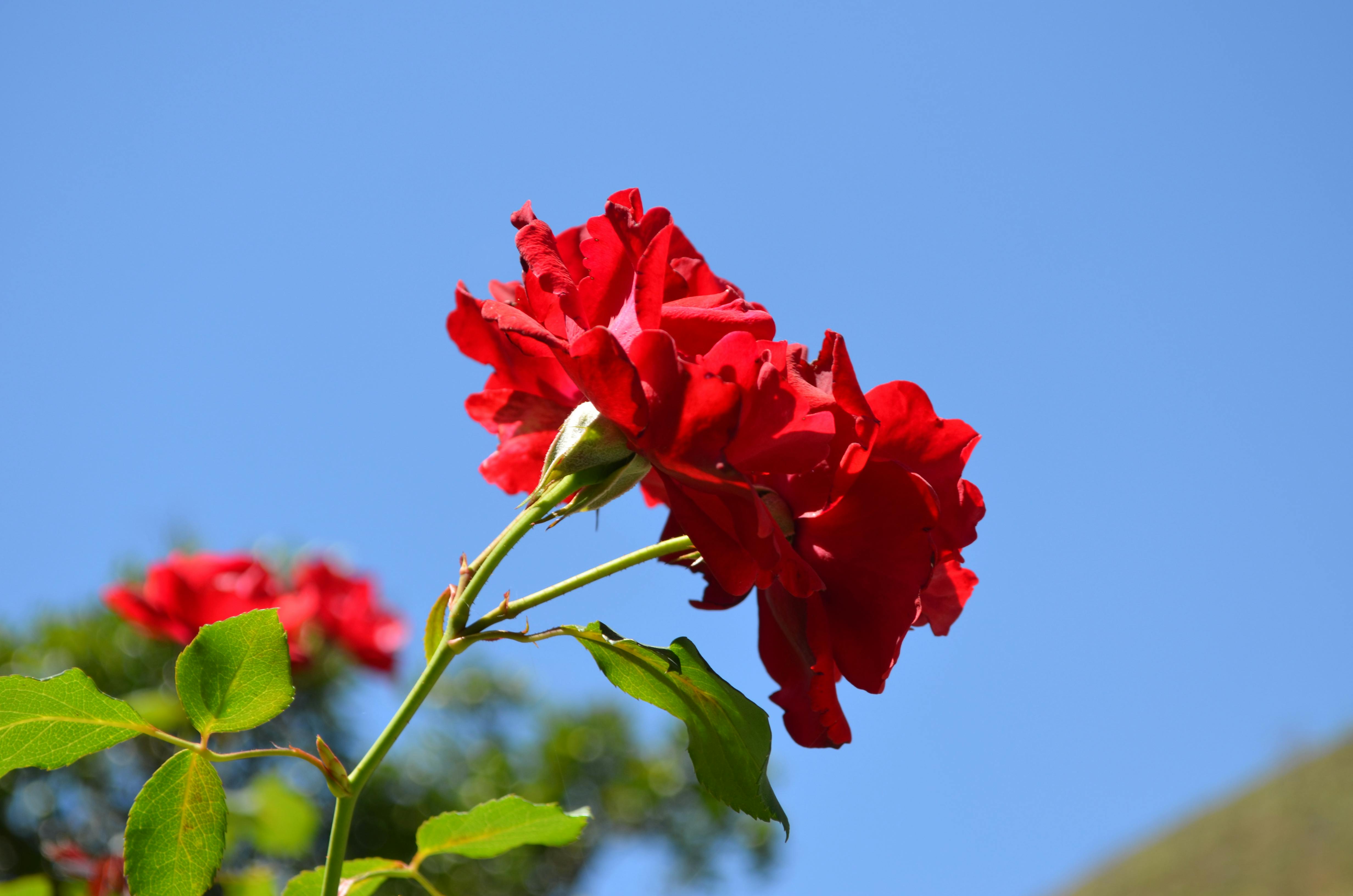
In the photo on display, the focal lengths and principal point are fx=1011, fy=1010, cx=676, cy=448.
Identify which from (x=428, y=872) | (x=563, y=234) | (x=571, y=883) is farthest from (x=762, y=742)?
(x=571, y=883)

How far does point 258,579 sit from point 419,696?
43.5 inches

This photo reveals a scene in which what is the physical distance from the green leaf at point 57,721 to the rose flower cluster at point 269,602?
561 millimetres

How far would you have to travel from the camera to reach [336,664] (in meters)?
3.58

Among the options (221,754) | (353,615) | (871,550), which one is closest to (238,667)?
(221,754)

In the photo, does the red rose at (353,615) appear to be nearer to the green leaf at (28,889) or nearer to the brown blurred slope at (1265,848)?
the green leaf at (28,889)

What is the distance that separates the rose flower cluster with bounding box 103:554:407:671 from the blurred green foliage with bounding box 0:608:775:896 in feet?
0.71

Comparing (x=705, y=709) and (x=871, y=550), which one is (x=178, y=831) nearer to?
(x=705, y=709)

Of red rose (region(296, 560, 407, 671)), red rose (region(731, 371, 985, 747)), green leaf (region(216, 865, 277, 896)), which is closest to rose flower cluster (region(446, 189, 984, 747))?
red rose (region(731, 371, 985, 747))

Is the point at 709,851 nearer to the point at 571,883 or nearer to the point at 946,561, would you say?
the point at 571,883

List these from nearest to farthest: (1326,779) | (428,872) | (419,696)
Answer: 1. (419,696)
2. (428,872)
3. (1326,779)

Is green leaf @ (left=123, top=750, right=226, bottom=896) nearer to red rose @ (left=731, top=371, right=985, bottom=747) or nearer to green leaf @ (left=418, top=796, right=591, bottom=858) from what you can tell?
green leaf @ (left=418, top=796, right=591, bottom=858)

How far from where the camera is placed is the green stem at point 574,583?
480 mm

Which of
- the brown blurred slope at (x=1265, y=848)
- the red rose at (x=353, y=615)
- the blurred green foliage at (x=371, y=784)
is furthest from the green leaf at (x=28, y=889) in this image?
the brown blurred slope at (x=1265, y=848)

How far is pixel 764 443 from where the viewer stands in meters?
0.48
